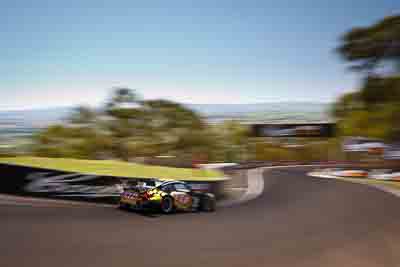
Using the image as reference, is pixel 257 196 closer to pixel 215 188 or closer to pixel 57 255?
pixel 215 188

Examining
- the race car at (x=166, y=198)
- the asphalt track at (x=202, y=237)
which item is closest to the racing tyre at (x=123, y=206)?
the race car at (x=166, y=198)

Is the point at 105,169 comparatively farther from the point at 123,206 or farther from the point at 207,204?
the point at 207,204

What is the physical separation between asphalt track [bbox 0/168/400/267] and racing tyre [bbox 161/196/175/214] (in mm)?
489

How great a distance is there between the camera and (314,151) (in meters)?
58.7

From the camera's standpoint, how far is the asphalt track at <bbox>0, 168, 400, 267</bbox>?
8195mm

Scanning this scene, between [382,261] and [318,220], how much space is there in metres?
4.57

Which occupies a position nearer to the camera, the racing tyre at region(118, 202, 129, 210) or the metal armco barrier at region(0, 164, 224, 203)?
the racing tyre at region(118, 202, 129, 210)

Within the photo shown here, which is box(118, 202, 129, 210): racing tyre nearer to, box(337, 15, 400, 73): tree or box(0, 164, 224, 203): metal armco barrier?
box(0, 164, 224, 203): metal armco barrier

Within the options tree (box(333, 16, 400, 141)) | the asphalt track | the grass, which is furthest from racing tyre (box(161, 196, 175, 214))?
tree (box(333, 16, 400, 141))

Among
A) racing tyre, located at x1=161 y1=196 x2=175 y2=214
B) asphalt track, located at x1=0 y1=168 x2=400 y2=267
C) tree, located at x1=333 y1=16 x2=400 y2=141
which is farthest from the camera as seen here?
tree, located at x1=333 y1=16 x2=400 y2=141

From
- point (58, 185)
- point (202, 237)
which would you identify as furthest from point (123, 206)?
point (202, 237)

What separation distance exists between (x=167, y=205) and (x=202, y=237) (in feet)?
11.3

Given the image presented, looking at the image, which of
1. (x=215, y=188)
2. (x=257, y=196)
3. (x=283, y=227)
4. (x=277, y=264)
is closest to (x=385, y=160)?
(x=257, y=196)

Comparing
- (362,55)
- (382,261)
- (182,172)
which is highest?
(362,55)
